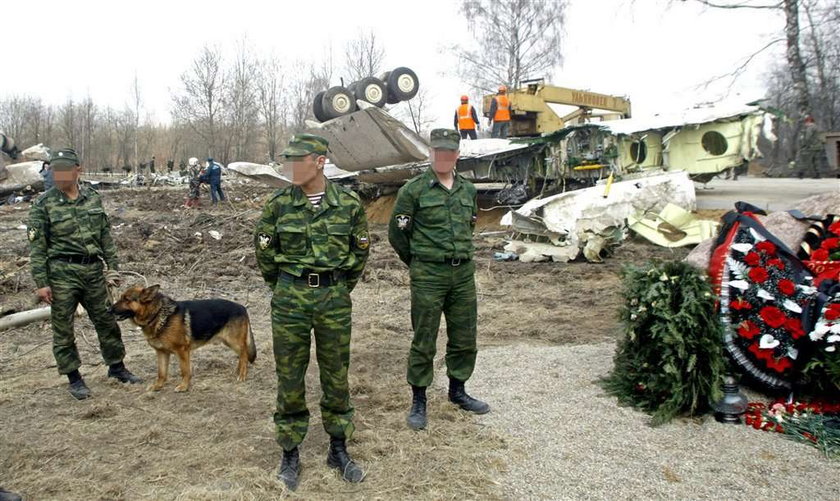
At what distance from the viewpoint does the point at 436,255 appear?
14.0ft

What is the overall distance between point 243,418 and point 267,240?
1623mm

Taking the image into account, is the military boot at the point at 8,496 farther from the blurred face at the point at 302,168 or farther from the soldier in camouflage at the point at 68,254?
the blurred face at the point at 302,168

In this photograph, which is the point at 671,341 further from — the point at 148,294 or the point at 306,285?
the point at 148,294

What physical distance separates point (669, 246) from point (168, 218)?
1273 cm

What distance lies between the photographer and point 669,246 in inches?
455

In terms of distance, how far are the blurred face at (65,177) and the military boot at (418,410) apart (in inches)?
121

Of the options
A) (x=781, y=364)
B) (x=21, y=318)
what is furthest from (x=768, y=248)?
(x=21, y=318)

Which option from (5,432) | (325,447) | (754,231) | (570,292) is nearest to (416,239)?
(325,447)

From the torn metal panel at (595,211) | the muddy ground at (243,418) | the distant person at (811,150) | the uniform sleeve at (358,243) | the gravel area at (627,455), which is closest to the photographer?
the gravel area at (627,455)

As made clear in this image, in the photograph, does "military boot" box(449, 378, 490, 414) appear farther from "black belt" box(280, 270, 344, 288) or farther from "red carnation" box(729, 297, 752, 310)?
"red carnation" box(729, 297, 752, 310)

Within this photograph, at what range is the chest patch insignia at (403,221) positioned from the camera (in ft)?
14.4

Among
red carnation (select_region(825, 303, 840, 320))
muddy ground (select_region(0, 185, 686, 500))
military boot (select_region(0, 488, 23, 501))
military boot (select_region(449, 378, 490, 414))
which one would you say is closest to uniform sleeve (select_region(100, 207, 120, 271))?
muddy ground (select_region(0, 185, 686, 500))

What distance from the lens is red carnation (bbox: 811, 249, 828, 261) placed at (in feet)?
15.1

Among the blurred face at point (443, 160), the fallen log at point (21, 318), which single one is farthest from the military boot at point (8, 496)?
the fallen log at point (21, 318)
